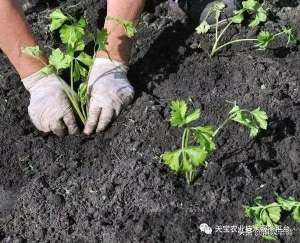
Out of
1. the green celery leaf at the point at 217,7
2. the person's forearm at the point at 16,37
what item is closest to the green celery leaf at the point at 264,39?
the green celery leaf at the point at 217,7

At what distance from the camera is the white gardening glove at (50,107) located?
2256 mm

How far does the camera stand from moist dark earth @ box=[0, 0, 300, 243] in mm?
1979

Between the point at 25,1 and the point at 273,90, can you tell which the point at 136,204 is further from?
the point at 25,1

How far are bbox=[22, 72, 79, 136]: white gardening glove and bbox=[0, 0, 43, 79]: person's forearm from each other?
0.17 feet

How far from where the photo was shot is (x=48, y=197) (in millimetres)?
2090

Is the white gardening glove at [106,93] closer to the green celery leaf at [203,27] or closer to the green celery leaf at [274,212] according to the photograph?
the green celery leaf at [203,27]

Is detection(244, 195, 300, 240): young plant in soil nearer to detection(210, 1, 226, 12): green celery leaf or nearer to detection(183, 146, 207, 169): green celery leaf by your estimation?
detection(183, 146, 207, 169): green celery leaf

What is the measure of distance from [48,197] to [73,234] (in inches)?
7.8

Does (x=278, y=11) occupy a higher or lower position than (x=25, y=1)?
lower

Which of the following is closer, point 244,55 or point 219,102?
point 219,102

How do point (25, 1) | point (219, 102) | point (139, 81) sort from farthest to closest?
point (25, 1) < point (139, 81) < point (219, 102)

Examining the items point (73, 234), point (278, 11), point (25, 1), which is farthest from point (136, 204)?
point (25, 1)

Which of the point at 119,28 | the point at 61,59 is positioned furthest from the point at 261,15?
the point at 61,59

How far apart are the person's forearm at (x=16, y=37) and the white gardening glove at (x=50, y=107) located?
51mm
